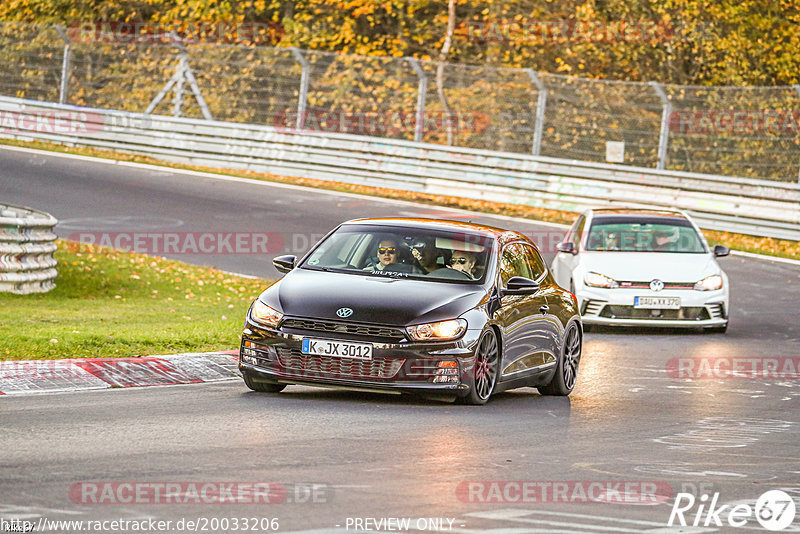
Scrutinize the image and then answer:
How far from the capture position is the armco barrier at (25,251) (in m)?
17.5

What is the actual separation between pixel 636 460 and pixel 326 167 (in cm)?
2456

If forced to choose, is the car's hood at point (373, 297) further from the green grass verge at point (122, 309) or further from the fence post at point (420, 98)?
the fence post at point (420, 98)

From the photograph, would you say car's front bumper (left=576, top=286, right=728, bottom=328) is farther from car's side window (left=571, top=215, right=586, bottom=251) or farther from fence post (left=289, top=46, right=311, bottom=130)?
fence post (left=289, top=46, right=311, bottom=130)

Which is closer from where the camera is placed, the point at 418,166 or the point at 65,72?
the point at 418,166

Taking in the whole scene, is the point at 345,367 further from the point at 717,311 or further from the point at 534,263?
the point at 717,311

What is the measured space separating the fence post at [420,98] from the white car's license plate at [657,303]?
566 inches

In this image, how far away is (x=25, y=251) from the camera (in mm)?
17750

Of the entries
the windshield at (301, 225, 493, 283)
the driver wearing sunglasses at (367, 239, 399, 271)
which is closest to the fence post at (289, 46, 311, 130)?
the windshield at (301, 225, 493, 283)

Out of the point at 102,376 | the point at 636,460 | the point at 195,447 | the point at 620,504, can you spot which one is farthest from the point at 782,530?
the point at 102,376

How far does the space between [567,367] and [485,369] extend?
1808 mm

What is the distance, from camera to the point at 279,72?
33875mm

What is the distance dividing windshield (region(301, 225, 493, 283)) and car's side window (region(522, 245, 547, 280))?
0.66m

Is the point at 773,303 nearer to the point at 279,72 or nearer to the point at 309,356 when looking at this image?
the point at 309,356

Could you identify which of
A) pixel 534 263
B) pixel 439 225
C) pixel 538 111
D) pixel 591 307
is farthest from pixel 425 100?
pixel 439 225
